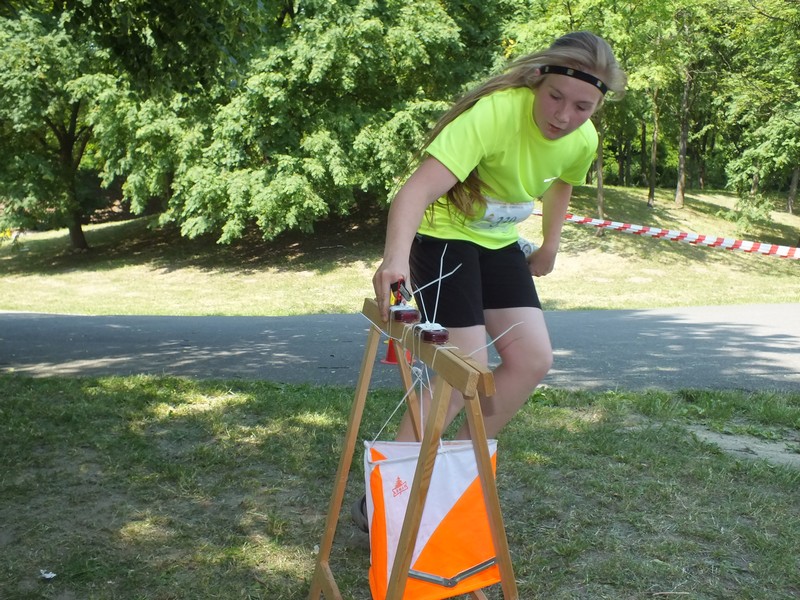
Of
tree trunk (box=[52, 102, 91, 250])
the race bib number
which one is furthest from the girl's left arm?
tree trunk (box=[52, 102, 91, 250])

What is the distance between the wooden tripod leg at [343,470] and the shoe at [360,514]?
1.64ft

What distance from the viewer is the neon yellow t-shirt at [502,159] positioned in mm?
2471

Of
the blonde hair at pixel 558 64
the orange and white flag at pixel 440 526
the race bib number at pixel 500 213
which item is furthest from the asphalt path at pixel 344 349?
the orange and white flag at pixel 440 526

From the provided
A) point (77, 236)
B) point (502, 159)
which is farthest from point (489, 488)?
point (77, 236)

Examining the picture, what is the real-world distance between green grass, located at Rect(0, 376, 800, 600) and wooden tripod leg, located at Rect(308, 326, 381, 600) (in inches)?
8.7

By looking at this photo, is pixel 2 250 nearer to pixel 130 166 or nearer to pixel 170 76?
pixel 130 166

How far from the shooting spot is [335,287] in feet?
59.0

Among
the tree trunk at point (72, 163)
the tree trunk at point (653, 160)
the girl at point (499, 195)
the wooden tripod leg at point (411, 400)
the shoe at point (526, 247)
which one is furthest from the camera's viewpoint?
the tree trunk at point (653, 160)

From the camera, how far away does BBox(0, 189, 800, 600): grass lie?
2854 millimetres

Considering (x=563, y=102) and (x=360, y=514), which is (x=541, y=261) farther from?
(x=360, y=514)

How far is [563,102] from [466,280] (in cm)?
67

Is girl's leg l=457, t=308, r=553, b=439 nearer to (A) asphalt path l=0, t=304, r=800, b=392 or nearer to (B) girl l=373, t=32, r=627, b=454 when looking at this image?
(B) girl l=373, t=32, r=627, b=454

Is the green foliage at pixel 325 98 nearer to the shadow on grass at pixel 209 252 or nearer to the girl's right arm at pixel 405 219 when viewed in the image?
the shadow on grass at pixel 209 252

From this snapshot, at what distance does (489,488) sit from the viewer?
1.99 meters
